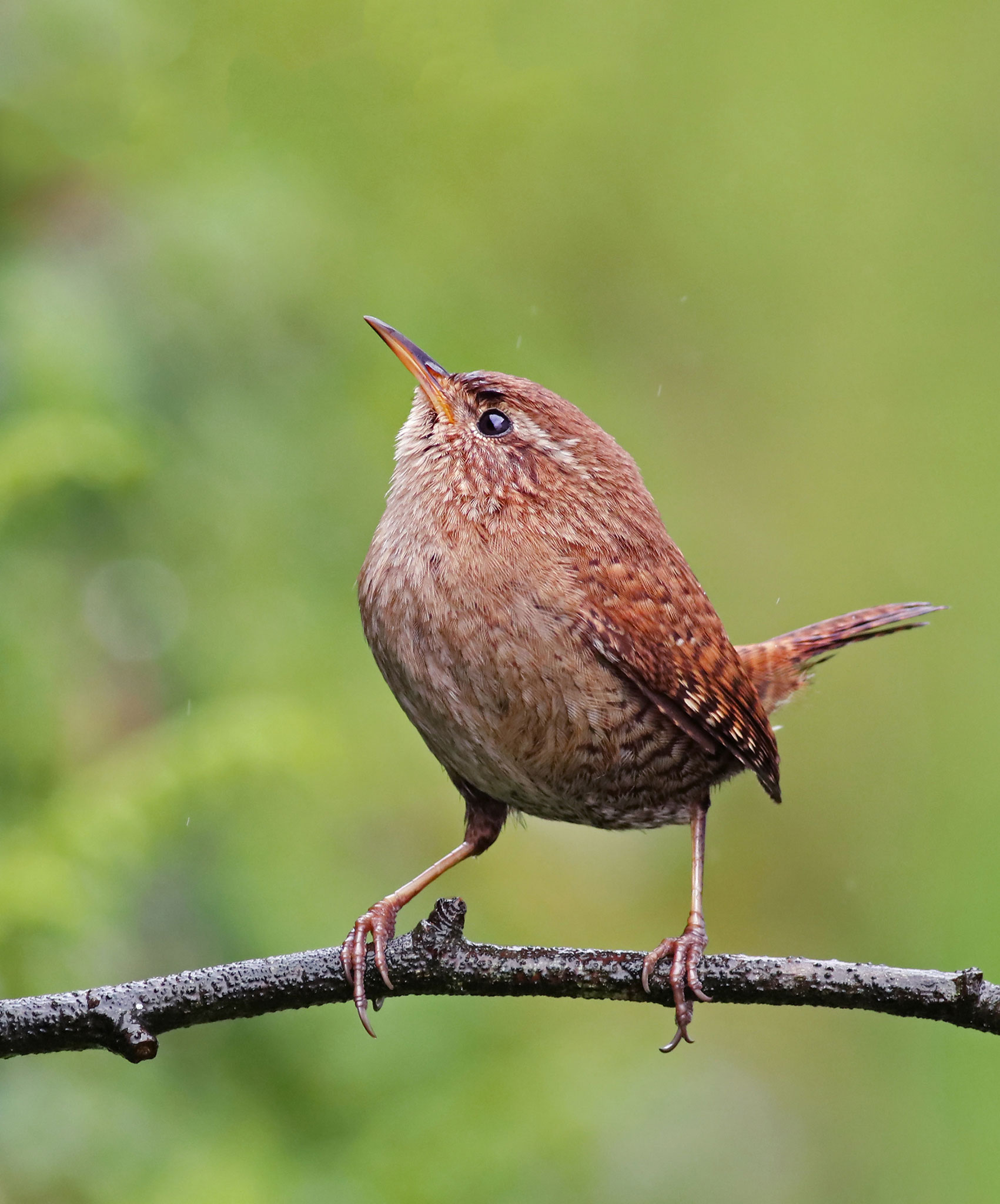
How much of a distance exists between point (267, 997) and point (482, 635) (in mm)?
538

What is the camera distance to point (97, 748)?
2.98 m

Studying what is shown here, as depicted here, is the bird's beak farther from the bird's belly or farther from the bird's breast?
the bird's belly

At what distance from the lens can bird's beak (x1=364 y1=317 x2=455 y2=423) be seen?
186 cm

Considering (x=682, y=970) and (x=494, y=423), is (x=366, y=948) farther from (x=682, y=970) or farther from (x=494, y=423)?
(x=494, y=423)

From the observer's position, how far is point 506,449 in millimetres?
2182

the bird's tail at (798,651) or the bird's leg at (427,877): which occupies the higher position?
the bird's tail at (798,651)

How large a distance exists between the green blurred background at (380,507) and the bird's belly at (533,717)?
2.20 ft

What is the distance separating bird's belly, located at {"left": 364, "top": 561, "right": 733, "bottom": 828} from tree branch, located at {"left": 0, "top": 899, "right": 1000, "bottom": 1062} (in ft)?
0.86

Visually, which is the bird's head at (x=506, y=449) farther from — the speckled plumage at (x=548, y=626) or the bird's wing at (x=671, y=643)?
the bird's wing at (x=671, y=643)

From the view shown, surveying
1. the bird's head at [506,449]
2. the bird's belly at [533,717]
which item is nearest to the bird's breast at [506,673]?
the bird's belly at [533,717]

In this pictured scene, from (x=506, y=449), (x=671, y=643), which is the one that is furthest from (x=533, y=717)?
(x=506, y=449)

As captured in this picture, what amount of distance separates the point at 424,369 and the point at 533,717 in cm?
55

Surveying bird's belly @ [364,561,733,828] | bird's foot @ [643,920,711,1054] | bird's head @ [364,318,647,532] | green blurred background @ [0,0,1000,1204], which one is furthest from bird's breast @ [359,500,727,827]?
green blurred background @ [0,0,1000,1204]

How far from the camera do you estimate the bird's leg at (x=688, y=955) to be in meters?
1.79
